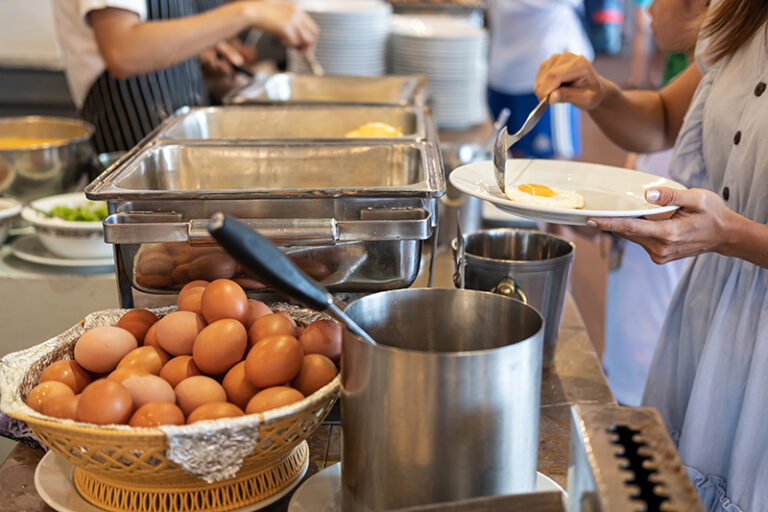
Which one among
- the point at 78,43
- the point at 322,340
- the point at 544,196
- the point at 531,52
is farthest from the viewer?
the point at 531,52

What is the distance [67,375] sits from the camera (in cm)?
73

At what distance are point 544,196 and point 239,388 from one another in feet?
1.60

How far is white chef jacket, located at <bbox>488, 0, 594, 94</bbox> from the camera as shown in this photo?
12.1 feet

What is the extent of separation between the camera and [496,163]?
101cm

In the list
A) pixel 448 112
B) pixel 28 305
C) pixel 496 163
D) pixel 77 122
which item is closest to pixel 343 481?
pixel 496 163

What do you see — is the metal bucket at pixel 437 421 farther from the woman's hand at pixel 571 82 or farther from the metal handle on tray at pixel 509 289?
the woman's hand at pixel 571 82

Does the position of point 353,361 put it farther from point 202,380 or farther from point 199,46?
point 199,46

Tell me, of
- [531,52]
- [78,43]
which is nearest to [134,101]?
[78,43]

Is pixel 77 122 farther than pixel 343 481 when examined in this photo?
Yes

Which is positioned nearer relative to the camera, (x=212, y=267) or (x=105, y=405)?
(x=105, y=405)

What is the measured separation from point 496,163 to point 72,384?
1.96 ft

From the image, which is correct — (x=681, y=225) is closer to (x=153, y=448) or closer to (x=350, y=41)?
(x=153, y=448)

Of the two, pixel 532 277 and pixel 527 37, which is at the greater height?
pixel 527 37

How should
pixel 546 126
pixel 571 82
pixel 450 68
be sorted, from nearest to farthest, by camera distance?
pixel 571 82 → pixel 450 68 → pixel 546 126
